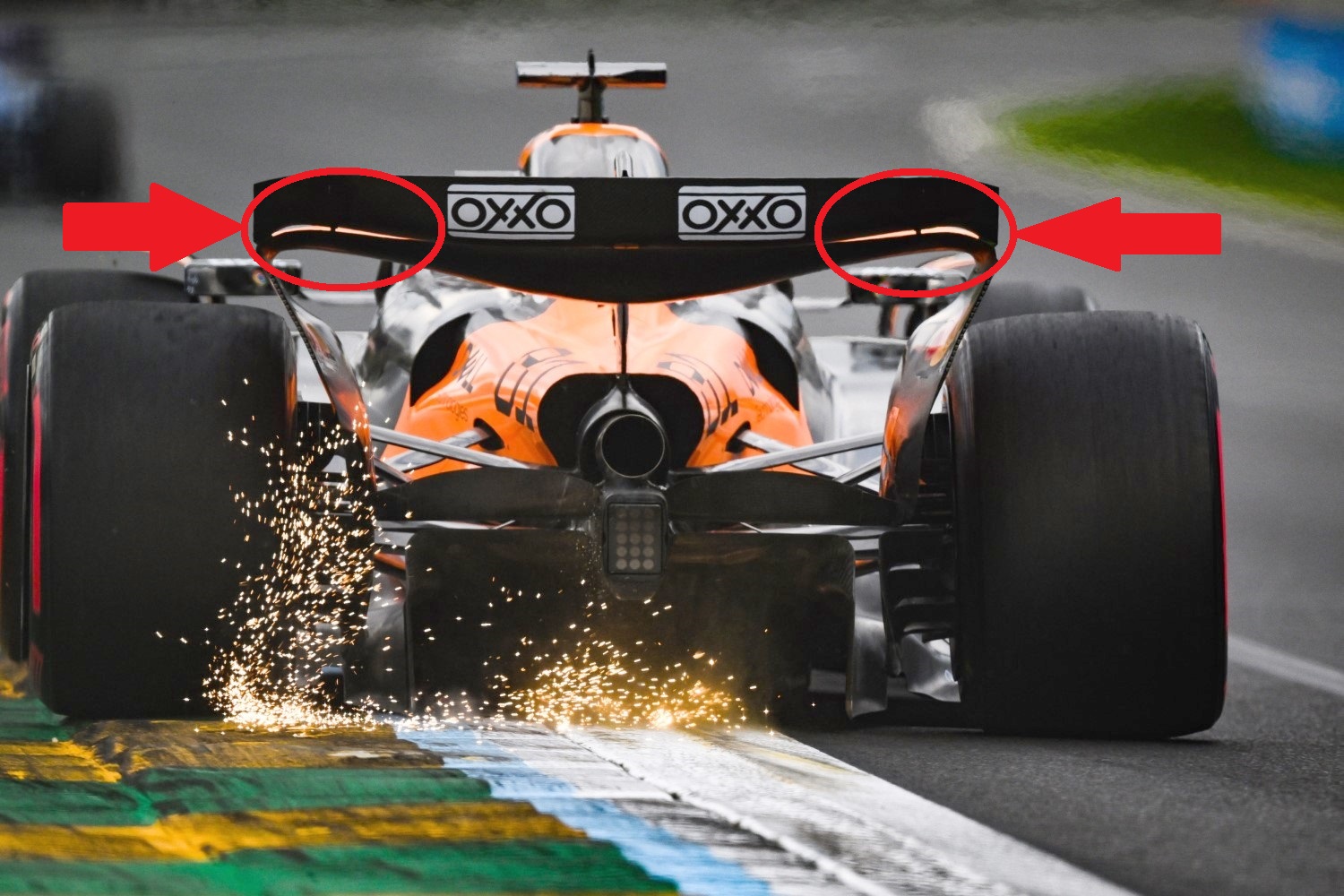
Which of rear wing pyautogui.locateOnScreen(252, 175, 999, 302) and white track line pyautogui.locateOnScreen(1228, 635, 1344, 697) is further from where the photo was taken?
white track line pyautogui.locateOnScreen(1228, 635, 1344, 697)

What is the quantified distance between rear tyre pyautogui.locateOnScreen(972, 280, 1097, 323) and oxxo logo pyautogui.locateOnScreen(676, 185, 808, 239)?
105 inches

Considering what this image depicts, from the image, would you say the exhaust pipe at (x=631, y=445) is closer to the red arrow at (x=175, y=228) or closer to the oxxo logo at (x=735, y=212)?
the oxxo logo at (x=735, y=212)

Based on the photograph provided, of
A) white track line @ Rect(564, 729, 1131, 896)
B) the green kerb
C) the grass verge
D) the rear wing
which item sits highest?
the grass verge

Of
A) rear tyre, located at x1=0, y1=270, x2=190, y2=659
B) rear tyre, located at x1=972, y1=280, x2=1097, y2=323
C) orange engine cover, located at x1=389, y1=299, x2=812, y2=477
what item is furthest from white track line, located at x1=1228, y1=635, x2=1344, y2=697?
rear tyre, located at x1=0, y1=270, x2=190, y2=659

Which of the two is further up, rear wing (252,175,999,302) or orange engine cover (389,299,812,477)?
rear wing (252,175,999,302)

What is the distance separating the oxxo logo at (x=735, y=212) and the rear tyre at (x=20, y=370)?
1.48m

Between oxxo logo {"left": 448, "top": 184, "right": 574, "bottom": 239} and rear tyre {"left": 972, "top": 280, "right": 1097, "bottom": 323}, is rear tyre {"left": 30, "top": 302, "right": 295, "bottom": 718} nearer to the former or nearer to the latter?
oxxo logo {"left": 448, "top": 184, "right": 574, "bottom": 239}

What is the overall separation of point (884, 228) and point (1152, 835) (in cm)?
119

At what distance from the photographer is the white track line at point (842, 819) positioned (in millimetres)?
2191

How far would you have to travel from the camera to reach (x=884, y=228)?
10.9 ft

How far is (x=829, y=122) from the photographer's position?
13.1 meters

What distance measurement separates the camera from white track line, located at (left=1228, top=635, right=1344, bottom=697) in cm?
570

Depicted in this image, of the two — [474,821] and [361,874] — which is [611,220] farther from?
[361,874]

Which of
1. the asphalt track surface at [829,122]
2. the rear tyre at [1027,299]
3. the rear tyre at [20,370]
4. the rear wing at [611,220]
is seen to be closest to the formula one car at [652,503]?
the rear wing at [611,220]
